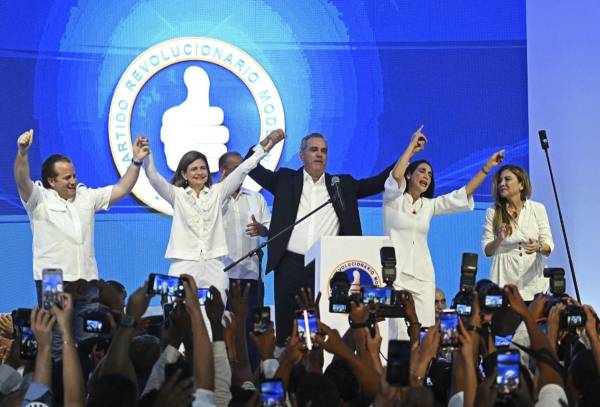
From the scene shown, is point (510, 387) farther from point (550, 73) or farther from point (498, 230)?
point (550, 73)

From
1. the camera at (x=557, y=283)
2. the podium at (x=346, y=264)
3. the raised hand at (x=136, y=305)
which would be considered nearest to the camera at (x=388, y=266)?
the camera at (x=557, y=283)

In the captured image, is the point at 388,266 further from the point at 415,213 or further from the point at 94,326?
the point at 415,213

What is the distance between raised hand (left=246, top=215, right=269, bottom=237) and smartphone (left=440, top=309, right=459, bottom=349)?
3.14 metres

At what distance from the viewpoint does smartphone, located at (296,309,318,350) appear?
3787 mm

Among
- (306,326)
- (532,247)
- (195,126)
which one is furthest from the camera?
(195,126)

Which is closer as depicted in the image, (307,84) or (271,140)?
(271,140)

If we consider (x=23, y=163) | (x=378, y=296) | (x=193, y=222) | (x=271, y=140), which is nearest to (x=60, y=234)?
(x=23, y=163)

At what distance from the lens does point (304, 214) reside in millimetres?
6441

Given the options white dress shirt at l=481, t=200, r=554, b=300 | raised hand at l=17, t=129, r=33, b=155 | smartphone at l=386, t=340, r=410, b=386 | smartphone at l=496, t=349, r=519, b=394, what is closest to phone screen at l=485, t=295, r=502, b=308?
smartphone at l=496, t=349, r=519, b=394

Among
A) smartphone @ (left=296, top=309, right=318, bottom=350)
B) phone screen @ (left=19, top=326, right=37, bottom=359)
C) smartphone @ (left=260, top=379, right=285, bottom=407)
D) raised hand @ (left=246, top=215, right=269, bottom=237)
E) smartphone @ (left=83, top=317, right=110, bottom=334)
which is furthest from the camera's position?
raised hand @ (left=246, top=215, right=269, bottom=237)

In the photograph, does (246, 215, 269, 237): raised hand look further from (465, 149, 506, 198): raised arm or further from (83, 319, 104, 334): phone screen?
(83, 319, 104, 334): phone screen

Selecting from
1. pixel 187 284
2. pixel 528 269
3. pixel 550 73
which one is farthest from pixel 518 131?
pixel 187 284

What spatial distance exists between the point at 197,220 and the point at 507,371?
3.30 metres

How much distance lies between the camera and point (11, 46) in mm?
7762
